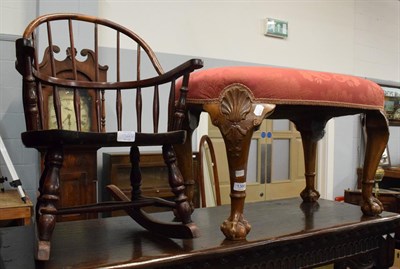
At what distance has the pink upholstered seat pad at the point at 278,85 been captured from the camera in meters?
1.28

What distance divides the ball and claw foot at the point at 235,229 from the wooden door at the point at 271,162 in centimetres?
242

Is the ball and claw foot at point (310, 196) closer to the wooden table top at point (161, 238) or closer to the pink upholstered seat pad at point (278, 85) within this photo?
the wooden table top at point (161, 238)

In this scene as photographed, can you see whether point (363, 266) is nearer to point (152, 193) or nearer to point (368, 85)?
point (368, 85)

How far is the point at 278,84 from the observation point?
4.25 ft

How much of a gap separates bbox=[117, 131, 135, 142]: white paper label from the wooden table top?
349 millimetres

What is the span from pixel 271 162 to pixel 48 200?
10.8ft

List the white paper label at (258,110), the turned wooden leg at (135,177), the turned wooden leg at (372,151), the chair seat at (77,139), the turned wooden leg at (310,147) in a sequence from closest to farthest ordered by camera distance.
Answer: the chair seat at (77,139) → the white paper label at (258,110) → the turned wooden leg at (135,177) → the turned wooden leg at (372,151) → the turned wooden leg at (310,147)

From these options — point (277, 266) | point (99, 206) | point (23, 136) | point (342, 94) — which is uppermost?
point (342, 94)

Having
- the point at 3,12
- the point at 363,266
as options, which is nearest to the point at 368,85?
the point at 363,266

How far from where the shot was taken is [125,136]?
112 cm

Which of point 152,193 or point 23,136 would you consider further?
point 152,193

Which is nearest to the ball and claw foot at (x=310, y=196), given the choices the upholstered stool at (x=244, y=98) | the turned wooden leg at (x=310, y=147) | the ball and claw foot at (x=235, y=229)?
the turned wooden leg at (x=310, y=147)

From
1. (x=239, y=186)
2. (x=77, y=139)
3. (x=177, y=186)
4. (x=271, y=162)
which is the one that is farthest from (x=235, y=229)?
(x=271, y=162)

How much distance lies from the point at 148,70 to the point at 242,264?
7.87ft
